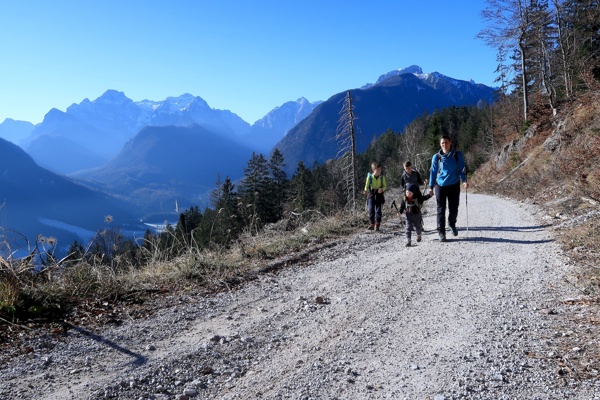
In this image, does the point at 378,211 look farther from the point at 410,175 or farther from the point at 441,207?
→ the point at 441,207

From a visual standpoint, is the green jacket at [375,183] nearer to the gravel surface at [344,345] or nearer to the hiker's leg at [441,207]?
the hiker's leg at [441,207]

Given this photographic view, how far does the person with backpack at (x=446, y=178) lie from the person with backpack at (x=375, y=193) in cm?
222

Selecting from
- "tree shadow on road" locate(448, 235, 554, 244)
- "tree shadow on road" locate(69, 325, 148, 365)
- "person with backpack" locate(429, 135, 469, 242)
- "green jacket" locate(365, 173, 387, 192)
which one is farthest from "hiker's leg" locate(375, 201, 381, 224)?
"tree shadow on road" locate(69, 325, 148, 365)

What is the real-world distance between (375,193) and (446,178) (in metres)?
2.67

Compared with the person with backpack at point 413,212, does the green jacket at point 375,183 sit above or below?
above

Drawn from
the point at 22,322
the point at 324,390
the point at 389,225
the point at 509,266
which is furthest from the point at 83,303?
the point at 389,225

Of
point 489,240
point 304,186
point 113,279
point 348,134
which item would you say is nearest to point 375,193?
point 489,240

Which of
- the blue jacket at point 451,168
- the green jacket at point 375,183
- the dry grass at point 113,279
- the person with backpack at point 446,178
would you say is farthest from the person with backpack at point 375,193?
the dry grass at point 113,279

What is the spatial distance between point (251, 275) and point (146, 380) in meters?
3.26

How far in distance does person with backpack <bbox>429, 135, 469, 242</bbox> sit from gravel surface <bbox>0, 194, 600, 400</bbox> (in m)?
2.17

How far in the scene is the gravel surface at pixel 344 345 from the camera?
3006 mm

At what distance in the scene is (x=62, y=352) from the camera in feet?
12.6

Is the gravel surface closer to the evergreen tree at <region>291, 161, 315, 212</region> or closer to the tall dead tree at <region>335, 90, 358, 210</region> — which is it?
the tall dead tree at <region>335, 90, 358, 210</region>

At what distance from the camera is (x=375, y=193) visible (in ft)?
34.8
